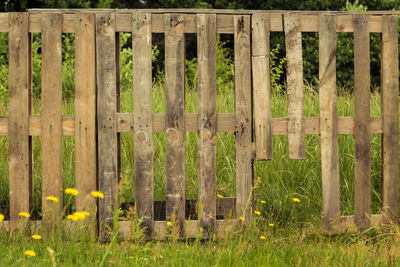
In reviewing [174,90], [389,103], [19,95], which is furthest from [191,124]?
[389,103]

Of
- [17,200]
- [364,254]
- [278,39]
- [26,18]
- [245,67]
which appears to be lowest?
[364,254]

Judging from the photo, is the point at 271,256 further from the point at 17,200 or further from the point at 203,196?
the point at 17,200

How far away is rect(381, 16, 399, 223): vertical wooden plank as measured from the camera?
13.8 feet

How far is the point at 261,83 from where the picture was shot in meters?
4.01

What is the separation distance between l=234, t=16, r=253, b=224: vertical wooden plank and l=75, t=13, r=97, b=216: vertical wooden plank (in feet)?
3.54

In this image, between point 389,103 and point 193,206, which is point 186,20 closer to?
point 193,206

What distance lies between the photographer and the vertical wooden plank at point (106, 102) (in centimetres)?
394

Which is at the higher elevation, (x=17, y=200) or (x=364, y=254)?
(x=17, y=200)

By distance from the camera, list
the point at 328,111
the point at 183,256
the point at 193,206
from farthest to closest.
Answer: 1. the point at 193,206
2. the point at 328,111
3. the point at 183,256

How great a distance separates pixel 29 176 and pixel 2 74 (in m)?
5.58

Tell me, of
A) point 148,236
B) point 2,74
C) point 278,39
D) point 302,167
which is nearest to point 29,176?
point 148,236

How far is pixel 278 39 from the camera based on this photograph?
56.9 feet

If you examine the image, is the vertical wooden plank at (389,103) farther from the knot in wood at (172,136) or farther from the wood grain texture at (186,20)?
the knot in wood at (172,136)

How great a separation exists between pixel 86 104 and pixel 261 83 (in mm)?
1329
